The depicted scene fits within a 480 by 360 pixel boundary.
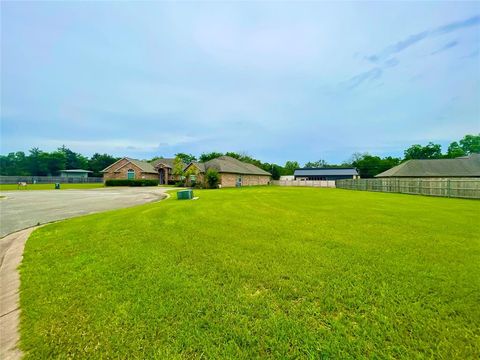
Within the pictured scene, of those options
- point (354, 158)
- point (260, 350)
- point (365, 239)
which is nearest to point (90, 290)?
point (260, 350)

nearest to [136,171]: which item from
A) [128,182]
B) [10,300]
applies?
[128,182]

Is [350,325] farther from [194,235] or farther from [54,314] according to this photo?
[194,235]

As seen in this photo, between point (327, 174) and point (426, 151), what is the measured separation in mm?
27350

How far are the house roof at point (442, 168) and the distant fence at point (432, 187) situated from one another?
35.3 ft

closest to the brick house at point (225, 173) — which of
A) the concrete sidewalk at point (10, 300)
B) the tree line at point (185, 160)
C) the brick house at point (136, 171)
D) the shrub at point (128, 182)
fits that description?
the shrub at point (128, 182)

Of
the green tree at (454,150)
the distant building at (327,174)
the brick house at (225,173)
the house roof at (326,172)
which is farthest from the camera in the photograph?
the house roof at (326,172)

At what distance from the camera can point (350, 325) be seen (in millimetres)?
2580

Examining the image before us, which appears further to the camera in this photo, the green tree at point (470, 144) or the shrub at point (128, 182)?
→ the green tree at point (470, 144)

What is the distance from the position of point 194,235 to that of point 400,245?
5.14 m

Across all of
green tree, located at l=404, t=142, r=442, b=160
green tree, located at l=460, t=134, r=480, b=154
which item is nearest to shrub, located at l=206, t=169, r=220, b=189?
green tree, located at l=404, t=142, r=442, b=160

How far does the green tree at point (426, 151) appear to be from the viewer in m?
57.9

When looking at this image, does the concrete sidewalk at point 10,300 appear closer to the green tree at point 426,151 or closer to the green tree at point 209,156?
the green tree at point 209,156

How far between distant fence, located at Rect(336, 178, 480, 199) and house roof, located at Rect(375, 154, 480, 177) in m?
10.8

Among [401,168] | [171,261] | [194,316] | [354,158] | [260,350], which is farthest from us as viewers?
[354,158]
